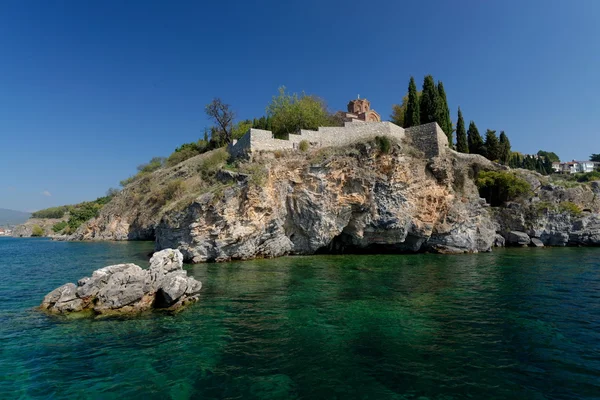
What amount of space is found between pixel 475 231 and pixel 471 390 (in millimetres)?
26789

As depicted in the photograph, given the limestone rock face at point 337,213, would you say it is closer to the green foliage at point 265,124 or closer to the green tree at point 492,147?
the green foliage at point 265,124

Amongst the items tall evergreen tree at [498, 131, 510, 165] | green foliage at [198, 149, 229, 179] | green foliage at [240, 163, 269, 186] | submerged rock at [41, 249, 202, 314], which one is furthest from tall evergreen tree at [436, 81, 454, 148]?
submerged rock at [41, 249, 202, 314]

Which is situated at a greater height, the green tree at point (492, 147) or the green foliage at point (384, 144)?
the green tree at point (492, 147)

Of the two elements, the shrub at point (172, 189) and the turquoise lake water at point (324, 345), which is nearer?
the turquoise lake water at point (324, 345)

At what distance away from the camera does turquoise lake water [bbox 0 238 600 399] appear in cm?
609

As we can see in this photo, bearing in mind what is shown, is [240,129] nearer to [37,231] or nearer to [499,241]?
[499,241]

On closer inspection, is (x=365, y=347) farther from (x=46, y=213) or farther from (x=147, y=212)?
(x=46, y=213)

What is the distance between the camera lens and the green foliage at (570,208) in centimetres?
3558

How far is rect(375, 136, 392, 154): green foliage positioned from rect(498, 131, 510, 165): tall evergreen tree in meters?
27.2

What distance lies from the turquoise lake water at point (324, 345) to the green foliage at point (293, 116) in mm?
23708

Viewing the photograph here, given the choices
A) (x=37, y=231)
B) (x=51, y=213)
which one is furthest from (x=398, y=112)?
(x=51, y=213)

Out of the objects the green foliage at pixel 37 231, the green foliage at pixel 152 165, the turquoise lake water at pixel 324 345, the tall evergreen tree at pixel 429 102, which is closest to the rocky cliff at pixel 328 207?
the tall evergreen tree at pixel 429 102

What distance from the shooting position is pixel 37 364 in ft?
23.7

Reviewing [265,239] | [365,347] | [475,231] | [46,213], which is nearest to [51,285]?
[265,239]
